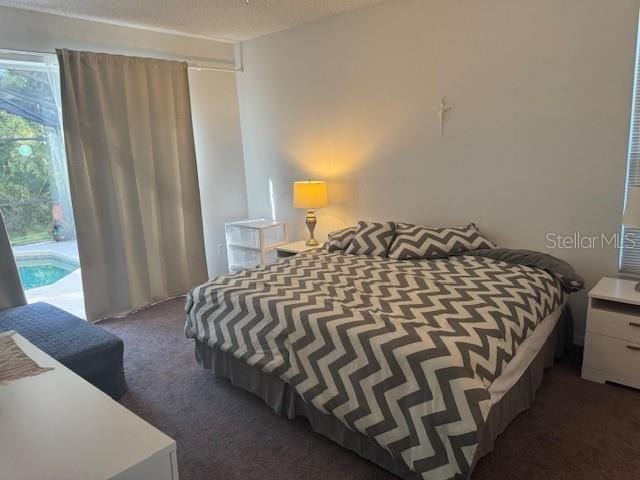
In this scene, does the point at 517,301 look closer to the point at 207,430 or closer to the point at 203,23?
the point at 207,430

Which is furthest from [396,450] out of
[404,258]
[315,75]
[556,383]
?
[315,75]

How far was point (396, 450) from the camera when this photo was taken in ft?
5.49

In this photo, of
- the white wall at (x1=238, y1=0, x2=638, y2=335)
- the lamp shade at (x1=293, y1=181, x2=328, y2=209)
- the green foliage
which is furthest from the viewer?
the lamp shade at (x1=293, y1=181, x2=328, y2=209)

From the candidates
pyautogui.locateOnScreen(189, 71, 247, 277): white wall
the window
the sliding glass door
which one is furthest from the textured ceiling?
the window

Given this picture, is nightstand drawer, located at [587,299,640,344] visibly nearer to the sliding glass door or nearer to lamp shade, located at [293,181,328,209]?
lamp shade, located at [293,181,328,209]

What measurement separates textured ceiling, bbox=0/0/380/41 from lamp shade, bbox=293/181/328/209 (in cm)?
137

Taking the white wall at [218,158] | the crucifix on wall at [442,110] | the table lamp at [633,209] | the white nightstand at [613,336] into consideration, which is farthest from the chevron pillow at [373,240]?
the white wall at [218,158]

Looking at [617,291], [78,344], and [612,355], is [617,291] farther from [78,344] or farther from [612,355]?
[78,344]

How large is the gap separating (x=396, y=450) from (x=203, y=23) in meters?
3.53

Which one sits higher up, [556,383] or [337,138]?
[337,138]

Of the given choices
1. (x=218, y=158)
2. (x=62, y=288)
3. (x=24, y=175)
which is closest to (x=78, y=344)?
(x=62, y=288)

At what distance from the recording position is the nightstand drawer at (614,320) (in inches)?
88.0

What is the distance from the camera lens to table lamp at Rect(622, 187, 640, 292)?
7.22 ft

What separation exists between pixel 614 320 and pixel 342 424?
61.6 inches
